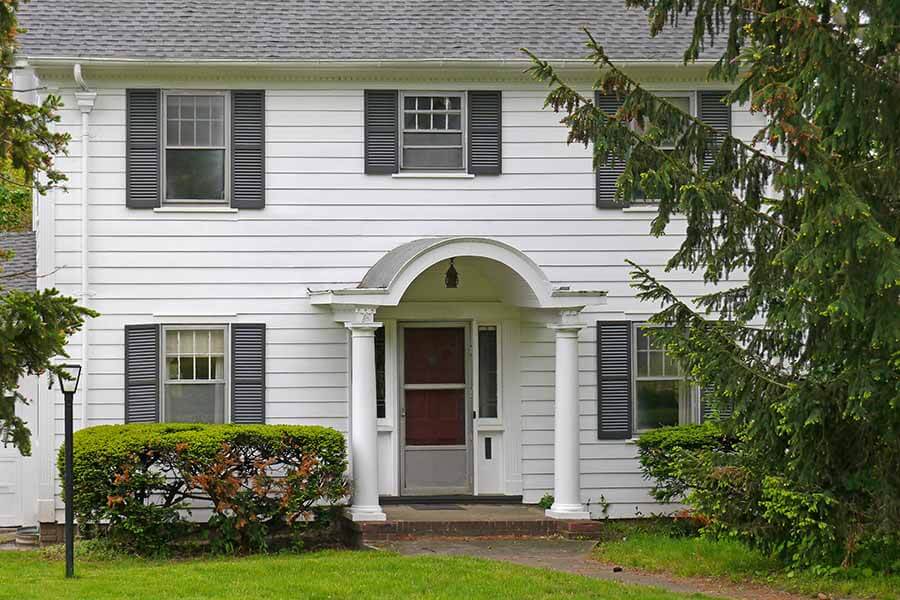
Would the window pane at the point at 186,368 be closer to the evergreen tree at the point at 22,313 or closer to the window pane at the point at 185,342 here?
the window pane at the point at 185,342

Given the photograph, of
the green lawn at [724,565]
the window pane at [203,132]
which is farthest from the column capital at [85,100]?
the green lawn at [724,565]

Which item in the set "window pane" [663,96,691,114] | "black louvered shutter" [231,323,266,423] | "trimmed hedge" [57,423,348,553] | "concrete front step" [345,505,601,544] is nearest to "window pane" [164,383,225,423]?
"black louvered shutter" [231,323,266,423]

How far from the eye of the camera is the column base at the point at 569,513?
642 inches

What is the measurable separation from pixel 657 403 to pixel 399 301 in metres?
3.70

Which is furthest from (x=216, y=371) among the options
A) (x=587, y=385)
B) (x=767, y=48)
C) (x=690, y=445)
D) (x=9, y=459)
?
(x=767, y=48)

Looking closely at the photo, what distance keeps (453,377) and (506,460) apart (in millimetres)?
1275

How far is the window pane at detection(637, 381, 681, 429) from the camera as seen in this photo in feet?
57.4

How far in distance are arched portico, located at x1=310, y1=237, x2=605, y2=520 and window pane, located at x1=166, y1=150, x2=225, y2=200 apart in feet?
5.94

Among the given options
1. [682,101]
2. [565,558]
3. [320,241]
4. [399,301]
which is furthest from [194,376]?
[682,101]

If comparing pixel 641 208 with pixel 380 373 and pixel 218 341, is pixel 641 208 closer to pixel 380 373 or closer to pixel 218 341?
pixel 380 373

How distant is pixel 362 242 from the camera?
17125 mm

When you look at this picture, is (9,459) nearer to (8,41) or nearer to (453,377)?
(453,377)

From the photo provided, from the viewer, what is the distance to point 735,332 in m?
12.5

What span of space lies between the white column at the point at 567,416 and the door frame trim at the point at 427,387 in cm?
152
